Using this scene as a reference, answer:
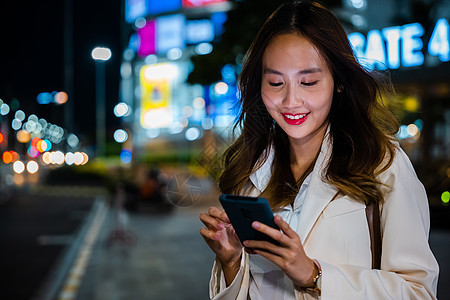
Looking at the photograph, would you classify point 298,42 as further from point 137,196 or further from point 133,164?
point 133,164

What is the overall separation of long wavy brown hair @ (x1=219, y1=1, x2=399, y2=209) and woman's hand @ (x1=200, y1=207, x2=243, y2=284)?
0.17 metres

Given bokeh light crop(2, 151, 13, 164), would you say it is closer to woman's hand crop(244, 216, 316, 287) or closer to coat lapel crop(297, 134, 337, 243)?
coat lapel crop(297, 134, 337, 243)

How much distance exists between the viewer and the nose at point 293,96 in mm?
1450

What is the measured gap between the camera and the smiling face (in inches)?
56.7

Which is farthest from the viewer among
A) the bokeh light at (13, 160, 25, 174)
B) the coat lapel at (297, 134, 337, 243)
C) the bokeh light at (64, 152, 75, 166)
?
the bokeh light at (64, 152, 75, 166)

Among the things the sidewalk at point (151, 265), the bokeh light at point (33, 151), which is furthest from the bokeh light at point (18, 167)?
the sidewalk at point (151, 265)

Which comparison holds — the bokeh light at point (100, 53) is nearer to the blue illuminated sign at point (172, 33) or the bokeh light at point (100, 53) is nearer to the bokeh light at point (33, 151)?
the blue illuminated sign at point (172, 33)

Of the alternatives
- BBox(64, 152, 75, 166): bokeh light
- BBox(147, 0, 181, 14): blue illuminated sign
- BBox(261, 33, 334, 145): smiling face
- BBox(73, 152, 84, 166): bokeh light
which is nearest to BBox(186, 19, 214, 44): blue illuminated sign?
BBox(147, 0, 181, 14): blue illuminated sign

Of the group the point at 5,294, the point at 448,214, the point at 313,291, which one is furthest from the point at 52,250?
the point at 313,291

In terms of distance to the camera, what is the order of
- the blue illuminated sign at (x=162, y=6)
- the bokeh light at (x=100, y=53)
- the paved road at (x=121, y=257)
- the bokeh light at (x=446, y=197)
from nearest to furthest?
the paved road at (x=121, y=257), the bokeh light at (x=100, y=53), the bokeh light at (x=446, y=197), the blue illuminated sign at (x=162, y=6)

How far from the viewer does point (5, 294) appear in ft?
18.5

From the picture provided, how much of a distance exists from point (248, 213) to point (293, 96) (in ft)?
1.35

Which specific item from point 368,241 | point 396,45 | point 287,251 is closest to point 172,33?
point 396,45

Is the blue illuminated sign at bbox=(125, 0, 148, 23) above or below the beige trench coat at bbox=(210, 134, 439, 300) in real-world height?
above
